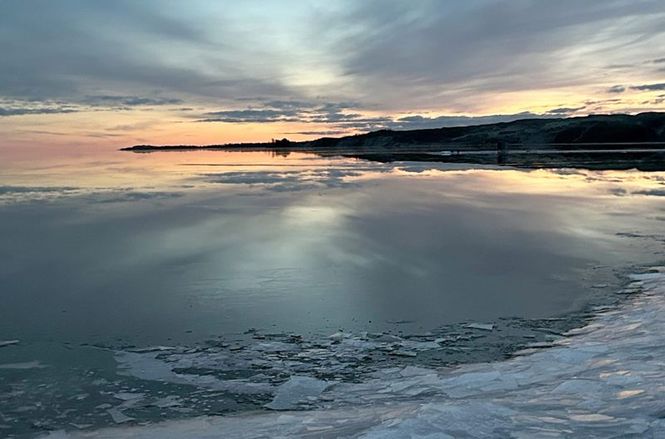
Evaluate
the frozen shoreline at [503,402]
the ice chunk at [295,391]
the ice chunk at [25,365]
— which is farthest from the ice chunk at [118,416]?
the ice chunk at [25,365]

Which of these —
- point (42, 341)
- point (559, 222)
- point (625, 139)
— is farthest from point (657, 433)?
point (625, 139)

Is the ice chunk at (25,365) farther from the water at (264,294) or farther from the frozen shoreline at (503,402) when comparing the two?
the frozen shoreline at (503,402)

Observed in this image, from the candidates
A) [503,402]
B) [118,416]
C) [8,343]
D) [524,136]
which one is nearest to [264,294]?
[8,343]

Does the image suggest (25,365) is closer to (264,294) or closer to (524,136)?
(264,294)

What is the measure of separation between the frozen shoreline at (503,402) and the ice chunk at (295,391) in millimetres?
140

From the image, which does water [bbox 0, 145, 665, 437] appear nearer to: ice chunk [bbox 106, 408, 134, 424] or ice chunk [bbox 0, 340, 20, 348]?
ice chunk [bbox 106, 408, 134, 424]

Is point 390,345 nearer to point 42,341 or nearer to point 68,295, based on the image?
point 42,341

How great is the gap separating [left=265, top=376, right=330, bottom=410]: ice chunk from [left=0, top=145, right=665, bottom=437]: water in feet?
0.34

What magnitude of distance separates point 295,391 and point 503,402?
186cm

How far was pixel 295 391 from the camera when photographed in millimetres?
5156

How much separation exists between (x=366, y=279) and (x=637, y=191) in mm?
16014

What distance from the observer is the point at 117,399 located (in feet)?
16.3

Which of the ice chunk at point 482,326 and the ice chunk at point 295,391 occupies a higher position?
the ice chunk at point 482,326

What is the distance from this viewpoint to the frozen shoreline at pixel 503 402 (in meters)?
3.83
